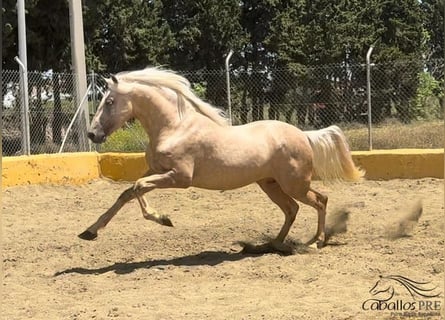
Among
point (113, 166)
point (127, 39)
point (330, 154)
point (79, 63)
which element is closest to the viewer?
point (330, 154)

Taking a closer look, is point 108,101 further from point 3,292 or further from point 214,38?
point 214,38

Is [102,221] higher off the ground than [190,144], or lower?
lower

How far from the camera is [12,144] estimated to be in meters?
13.6

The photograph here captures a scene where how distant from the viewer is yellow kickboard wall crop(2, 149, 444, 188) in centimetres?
1052

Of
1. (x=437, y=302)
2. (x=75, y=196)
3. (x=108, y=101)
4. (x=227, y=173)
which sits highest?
(x=108, y=101)

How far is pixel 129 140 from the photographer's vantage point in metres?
13.3

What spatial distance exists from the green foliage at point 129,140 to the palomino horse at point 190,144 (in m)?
6.53

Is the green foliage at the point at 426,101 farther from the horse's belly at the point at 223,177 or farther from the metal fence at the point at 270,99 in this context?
the horse's belly at the point at 223,177

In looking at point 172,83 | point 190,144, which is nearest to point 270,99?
point 172,83

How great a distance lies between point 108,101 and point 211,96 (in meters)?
9.87

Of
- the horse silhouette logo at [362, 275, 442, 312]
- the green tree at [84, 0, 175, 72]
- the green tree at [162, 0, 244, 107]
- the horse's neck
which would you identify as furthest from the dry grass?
the green tree at [162, 0, 244, 107]

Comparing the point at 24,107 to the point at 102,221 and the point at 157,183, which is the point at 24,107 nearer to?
the point at 102,221

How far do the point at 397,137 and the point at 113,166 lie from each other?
5.66 meters

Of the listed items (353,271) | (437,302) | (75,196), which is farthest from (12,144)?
(437,302)
